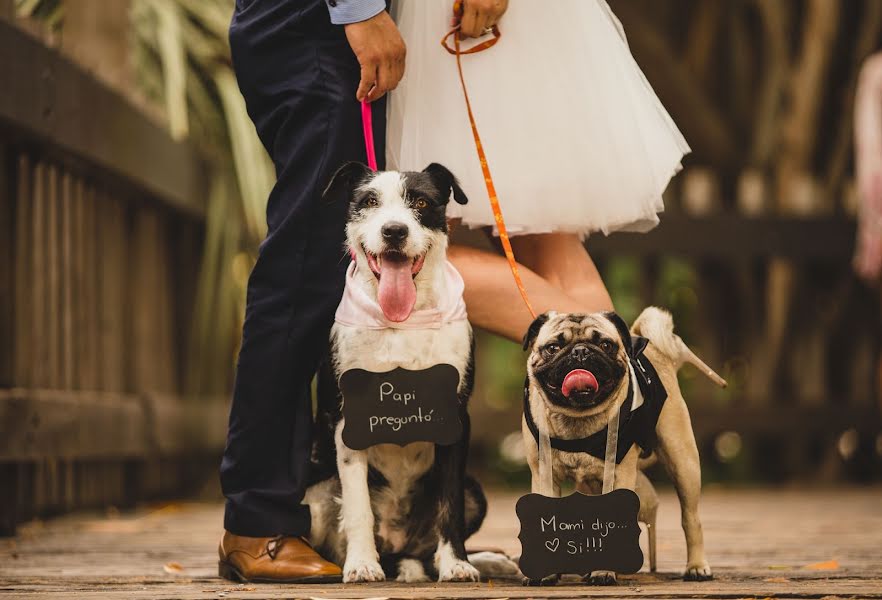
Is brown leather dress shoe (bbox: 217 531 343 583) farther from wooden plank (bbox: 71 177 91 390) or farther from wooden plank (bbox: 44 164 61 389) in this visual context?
wooden plank (bbox: 71 177 91 390)

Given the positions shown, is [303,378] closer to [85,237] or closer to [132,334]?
[85,237]

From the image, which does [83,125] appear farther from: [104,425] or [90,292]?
[104,425]

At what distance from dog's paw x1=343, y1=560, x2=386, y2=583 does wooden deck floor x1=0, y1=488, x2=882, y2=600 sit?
0.07 m

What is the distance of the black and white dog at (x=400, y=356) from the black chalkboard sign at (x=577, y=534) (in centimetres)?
22

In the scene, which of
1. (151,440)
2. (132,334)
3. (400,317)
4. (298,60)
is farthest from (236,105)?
(400,317)

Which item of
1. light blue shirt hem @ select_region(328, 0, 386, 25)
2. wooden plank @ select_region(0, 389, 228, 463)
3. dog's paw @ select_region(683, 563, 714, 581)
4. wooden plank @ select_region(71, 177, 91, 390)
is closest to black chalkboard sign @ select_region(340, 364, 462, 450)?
dog's paw @ select_region(683, 563, 714, 581)

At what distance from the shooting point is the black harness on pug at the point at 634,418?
8.68 ft

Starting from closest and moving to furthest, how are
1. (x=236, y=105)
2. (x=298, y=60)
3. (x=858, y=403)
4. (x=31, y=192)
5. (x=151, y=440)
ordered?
(x=298, y=60) → (x=31, y=192) → (x=151, y=440) → (x=236, y=105) → (x=858, y=403)

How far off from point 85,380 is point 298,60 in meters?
2.19

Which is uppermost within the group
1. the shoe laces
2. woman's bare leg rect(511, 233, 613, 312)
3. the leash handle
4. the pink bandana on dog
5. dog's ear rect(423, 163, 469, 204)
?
the leash handle

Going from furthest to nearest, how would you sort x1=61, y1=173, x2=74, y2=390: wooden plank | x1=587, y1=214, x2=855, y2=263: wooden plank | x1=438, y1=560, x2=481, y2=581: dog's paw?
1. x1=587, y1=214, x2=855, y2=263: wooden plank
2. x1=61, y1=173, x2=74, y2=390: wooden plank
3. x1=438, y1=560, x2=481, y2=581: dog's paw

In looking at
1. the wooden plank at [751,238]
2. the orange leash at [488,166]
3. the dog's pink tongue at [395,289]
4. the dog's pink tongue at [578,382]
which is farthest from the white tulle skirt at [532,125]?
the wooden plank at [751,238]

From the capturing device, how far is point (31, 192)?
162 inches

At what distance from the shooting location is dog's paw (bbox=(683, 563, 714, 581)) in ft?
9.16
